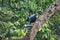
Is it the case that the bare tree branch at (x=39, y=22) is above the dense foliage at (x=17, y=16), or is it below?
above

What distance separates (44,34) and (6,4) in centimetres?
94

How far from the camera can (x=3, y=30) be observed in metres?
4.06

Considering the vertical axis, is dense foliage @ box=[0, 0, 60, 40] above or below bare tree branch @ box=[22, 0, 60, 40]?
below

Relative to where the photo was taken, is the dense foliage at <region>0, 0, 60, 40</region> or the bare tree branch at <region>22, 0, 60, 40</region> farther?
the dense foliage at <region>0, 0, 60, 40</region>

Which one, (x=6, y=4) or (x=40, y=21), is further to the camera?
(x=6, y=4)

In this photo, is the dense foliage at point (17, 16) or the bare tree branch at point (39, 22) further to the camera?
the dense foliage at point (17, 16)

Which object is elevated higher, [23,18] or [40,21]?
[40,21]

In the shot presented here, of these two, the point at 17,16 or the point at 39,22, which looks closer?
the point at 39,22

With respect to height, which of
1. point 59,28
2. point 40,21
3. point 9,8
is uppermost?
point 40,21

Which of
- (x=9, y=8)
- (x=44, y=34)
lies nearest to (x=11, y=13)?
(x=9, y=8)

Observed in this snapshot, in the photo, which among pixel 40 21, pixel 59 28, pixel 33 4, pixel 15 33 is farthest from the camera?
pixel 59 28

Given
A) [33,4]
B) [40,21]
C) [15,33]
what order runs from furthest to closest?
[33,4] → [15,33] → [40,21]

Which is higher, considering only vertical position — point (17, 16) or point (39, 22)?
point (39, 22)

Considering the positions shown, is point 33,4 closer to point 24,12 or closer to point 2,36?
point 24,12
